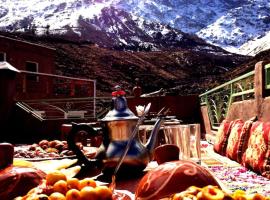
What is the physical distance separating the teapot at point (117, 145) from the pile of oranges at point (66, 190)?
0.64m

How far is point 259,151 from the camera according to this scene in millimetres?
4359

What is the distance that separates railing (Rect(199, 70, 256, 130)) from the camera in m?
7.51

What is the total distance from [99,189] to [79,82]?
57.1ft

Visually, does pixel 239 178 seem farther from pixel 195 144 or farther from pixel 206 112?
pixel 206 112

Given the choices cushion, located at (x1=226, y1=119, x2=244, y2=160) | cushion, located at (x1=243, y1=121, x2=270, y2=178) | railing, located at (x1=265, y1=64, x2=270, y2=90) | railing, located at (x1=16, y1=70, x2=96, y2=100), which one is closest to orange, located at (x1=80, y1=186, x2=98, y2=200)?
cushion, located at (x1=243, y1=121, x2=270, y2=178)

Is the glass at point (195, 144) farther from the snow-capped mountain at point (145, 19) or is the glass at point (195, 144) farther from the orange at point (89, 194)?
the snow-capped mountain at point (145, 19)

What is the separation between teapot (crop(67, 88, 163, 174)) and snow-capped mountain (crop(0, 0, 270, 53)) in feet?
122

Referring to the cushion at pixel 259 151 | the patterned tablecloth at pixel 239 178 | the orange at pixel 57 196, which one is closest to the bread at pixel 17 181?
the orange at pixel 57 196

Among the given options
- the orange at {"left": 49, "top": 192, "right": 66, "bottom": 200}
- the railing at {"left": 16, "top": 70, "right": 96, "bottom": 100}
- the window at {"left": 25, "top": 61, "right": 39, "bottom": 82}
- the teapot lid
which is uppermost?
the window at {"left": 25, "top": 61, "right": 39, "bottom": 82}

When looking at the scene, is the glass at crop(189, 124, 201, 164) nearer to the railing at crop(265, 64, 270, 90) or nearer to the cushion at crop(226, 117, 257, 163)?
the cushion at crop(226, 117, 257, 163)

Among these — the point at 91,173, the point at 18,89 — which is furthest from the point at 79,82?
the point at 91,173

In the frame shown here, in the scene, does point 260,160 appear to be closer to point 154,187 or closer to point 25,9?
point 154,187

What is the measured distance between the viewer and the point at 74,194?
1.23 m

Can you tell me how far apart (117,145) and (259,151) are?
2767mm
